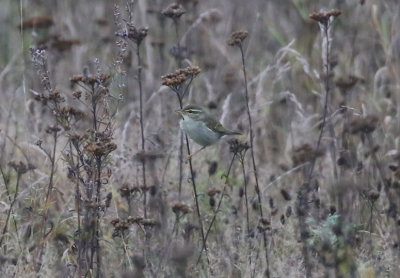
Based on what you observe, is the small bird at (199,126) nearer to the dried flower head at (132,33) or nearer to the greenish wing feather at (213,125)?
the greenish wing feather at (213,125)

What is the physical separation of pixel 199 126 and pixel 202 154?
1.28 metres

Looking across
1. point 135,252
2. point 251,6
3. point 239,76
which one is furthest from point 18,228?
point 251,6

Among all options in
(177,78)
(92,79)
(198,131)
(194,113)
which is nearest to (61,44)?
(194,113)

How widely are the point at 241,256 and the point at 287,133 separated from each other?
266cm

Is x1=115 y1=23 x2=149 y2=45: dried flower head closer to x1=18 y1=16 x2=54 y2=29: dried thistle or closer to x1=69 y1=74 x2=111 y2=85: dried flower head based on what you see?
x1=69 y1=74 x2=111 y2=85: dried flower head

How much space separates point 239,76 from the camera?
8039 mm

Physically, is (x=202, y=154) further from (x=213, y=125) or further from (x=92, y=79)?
(x=92, y=79)

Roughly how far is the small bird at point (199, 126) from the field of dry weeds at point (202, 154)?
0.71 feet

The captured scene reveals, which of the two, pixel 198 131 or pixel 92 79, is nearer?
pixel 92 79

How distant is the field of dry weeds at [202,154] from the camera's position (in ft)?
13.9

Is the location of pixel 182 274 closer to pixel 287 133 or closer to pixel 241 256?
pixel 241 256

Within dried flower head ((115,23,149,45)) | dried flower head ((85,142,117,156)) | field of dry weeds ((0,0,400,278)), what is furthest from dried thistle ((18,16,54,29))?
dried flower head ((85,142,117,156))

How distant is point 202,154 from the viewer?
20.7ft

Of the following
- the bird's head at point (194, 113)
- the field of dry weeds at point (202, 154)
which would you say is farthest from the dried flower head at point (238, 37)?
the bird's head at point (194, 113)
